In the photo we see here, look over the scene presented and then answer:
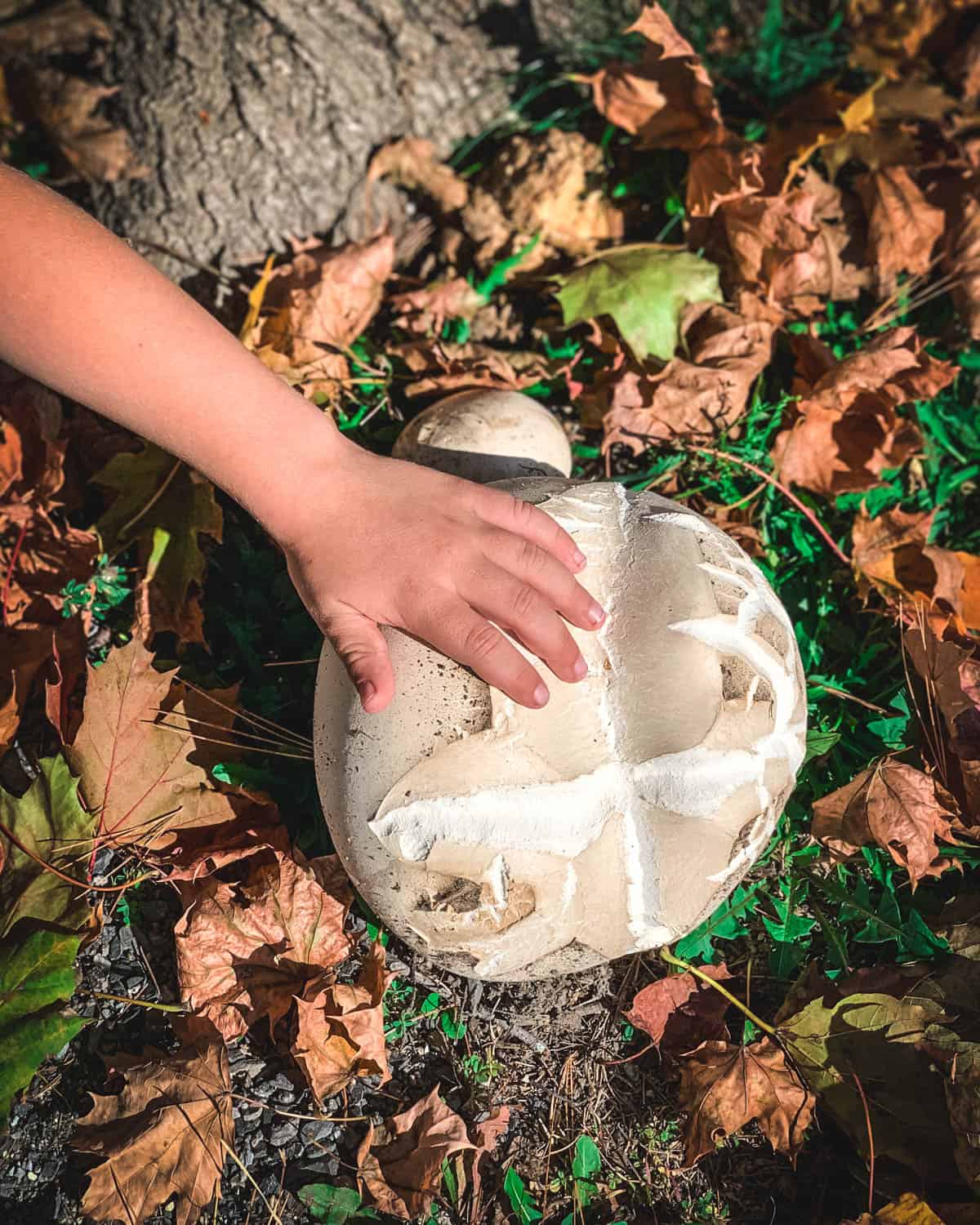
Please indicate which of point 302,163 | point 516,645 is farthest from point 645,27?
point 516,645

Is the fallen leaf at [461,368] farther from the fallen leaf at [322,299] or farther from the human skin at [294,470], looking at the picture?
the human skin at [294,470]

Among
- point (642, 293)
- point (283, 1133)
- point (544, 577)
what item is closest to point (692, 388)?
point (642, 293)

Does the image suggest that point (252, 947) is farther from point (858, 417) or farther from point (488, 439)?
point (858, 417)

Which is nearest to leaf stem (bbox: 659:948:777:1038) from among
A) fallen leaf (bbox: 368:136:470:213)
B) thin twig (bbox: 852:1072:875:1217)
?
thin twig (bbox: 852:1072:875:1217)

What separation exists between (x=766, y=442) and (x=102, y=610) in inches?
75.4

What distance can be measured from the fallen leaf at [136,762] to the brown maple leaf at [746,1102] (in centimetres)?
126

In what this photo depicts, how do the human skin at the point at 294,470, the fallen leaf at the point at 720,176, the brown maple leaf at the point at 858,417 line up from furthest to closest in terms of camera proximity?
the fallen leaf at the point at 720,176, the brown maple leaf at the point at 858,417, the human skin at the point at 294,470

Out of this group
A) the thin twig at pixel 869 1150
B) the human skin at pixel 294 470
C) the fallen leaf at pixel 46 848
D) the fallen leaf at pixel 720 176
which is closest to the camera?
the human skin at pixel 294 470

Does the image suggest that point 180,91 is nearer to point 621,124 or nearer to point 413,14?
point 413,14

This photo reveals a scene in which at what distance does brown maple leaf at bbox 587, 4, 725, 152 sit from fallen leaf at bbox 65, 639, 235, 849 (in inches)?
83.3

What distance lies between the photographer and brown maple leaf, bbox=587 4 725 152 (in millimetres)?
2693

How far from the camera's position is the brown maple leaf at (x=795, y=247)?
262 centimetres

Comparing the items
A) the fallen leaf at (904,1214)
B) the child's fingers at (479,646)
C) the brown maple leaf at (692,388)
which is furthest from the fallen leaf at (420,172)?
the fallen leaf at (904,1214)

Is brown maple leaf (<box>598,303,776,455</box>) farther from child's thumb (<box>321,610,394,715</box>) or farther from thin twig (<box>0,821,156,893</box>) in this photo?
thin twig (<box>0,821,156,893</box>)
